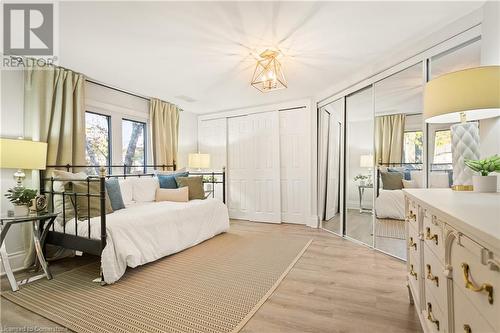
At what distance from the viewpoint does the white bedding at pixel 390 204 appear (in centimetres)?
280

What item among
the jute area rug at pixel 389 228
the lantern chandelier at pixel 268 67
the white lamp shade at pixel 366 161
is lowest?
the jute area rug at pixel 389 228

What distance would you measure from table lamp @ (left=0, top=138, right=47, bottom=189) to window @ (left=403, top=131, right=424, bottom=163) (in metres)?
3.83

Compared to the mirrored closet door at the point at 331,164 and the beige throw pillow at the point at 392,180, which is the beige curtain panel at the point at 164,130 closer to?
the mirrored closet door at the point at 331,164

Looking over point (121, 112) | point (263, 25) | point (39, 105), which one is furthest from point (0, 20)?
point (263, 25)

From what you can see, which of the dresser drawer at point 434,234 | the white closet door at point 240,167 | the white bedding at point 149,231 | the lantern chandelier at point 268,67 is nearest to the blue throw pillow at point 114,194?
the white bedding at point 149,231

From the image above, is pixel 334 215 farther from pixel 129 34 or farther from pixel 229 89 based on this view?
pixel 129 34

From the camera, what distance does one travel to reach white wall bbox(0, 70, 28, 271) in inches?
99.4

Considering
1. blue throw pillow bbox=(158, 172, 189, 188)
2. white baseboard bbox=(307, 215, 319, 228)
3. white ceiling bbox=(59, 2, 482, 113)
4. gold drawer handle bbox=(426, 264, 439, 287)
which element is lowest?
white baseboard bbox=(307, 215, 319, 228)

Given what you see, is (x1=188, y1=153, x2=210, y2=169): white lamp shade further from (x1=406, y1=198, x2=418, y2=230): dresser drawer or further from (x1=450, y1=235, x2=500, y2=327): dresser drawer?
(x1=450, y1=235, x2=500, y2=327): dresser drawer

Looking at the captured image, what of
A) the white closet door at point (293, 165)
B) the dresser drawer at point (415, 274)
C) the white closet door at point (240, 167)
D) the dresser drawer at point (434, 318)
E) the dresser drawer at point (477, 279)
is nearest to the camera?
the dresser drawer at point (477, 279)

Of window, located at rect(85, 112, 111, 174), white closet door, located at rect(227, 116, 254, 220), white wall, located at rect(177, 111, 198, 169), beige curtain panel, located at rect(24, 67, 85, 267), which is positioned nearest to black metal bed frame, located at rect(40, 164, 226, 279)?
beige curtain panel, located at rect(24, 67, 85, 267)

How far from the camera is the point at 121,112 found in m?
3.87

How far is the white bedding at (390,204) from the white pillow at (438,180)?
0.44 m

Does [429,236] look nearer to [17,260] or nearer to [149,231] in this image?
[149,231]
